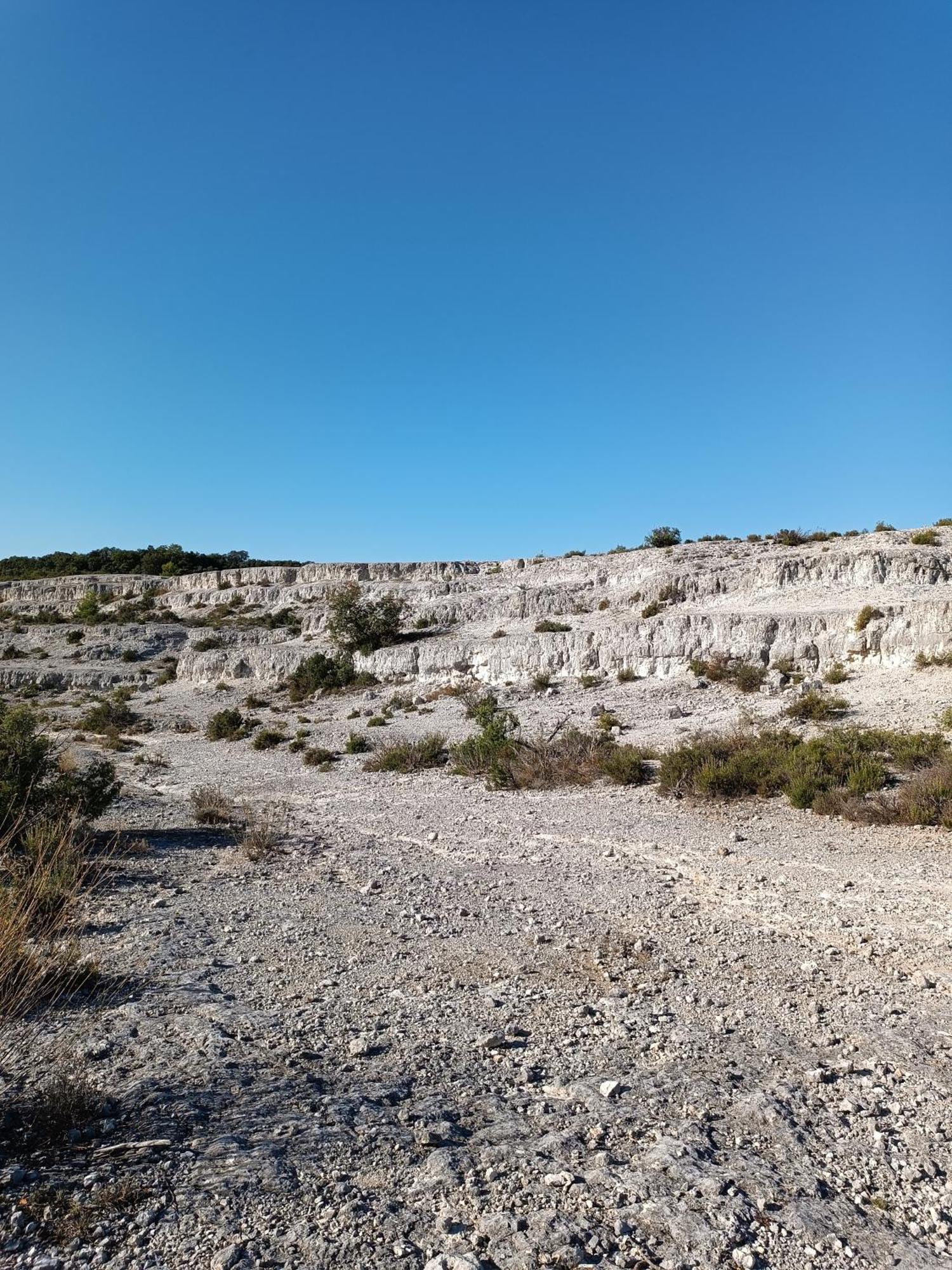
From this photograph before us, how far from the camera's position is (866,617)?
20.0m

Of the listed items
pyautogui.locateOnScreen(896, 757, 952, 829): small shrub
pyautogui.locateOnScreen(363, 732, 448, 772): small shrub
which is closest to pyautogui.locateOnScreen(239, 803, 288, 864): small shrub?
pyautogui.locateOnScreen(363, 732, 448, 772): small shrub

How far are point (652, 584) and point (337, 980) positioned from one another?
26.7 metres

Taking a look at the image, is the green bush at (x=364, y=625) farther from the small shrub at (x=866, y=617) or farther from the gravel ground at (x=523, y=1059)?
the gravel ground at (x=523, y=1059)

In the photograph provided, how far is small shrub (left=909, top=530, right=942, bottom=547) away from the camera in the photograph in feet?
89.9

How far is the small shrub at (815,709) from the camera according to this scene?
53.8 feet

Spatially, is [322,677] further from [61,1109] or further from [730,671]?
[61,1109]

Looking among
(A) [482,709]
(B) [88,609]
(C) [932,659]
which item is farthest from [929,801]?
(B) [88,609]

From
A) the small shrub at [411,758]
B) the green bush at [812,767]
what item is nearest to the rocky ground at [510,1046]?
the green bush at [812,767]

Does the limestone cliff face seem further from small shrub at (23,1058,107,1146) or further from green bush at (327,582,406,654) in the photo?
small shrub at (23,1058,107,1146)

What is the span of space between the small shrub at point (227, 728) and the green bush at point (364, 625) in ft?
26.2

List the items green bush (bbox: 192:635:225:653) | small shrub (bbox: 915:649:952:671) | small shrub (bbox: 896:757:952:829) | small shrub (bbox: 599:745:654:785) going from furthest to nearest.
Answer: green bush (bbox: 192:635:225:653) → small shrub (bbox: 915:649:952:671) → small shrub (bbox: 599:745:654:785) → small shrub (bbox: 896:757:952:829)

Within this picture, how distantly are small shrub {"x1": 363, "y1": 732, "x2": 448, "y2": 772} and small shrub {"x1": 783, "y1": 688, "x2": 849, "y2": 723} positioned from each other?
842 cm

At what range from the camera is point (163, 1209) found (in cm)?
292

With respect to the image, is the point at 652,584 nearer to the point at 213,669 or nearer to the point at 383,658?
the point at 383,658
